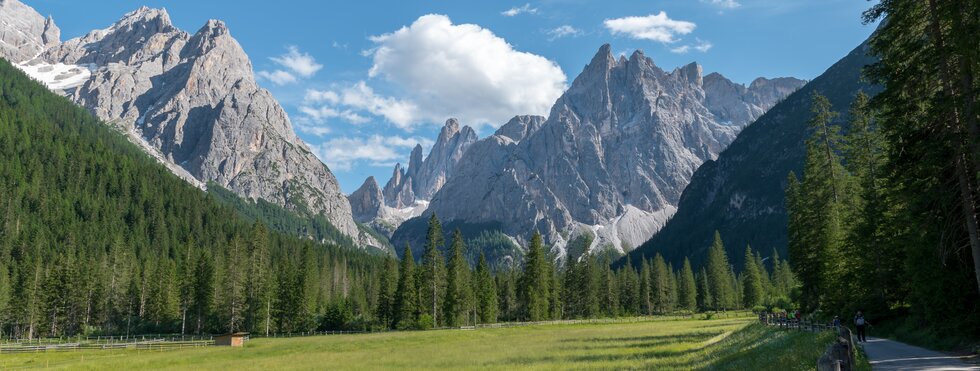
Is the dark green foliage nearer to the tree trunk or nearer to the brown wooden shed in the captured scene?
the brown wooden shed

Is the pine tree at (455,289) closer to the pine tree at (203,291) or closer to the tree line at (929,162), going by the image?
the pine tree at (203,291)

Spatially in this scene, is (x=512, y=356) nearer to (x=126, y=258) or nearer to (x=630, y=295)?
(x=630, y=295)

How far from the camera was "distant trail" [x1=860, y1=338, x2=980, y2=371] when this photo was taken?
19031 mm

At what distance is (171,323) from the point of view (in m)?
99.8

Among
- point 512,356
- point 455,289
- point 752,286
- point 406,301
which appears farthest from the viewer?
point 752,286

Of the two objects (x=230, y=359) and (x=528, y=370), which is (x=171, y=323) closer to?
(x=230, y=359)

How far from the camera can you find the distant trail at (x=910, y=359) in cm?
1903

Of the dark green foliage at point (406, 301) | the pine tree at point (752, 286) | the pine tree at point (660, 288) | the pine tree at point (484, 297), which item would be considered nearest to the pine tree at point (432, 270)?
the dark green foliage at point (406, 301)

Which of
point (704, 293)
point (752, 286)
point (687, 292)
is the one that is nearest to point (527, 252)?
point (687, 292)

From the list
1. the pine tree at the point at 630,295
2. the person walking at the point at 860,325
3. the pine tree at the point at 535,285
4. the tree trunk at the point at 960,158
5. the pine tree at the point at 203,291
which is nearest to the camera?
the tree trunk at the point at 960,158

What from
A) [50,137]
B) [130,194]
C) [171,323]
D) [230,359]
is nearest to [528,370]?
[230,359]

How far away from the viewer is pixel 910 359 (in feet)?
71.8

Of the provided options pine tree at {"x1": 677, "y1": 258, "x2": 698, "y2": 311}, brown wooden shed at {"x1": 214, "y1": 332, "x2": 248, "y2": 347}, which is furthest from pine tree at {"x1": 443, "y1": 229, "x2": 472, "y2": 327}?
pine tree at {"x1": 677, "y1": 258, "x2": 698, "y2": 311}

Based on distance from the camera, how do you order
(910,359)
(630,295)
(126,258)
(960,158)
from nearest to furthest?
(960,158), (910,359), (126,258), (630,295)
